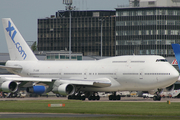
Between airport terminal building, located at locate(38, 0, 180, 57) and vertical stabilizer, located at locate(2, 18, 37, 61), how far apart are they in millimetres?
97933

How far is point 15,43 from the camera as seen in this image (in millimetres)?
72938

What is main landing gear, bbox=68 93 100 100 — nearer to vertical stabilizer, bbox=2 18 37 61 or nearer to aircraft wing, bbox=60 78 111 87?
aircraft wing, bbox=60 78 111 87

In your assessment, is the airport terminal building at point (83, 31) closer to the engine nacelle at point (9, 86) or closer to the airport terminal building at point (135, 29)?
the airport terminal building at point (135, 29)

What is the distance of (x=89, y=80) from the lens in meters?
62.2

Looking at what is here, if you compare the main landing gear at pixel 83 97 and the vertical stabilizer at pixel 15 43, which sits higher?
the vertical stabilizer at pixel 15 43

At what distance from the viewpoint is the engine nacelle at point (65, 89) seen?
198 feet

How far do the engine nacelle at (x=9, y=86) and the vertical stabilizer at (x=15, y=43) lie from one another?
436 inches

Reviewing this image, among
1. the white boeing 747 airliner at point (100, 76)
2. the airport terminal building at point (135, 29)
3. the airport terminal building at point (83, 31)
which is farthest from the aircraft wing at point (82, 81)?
the airport terminal building at point (83, 31)

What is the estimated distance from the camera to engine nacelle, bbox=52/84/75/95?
198ft

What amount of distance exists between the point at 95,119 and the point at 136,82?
2914 cm

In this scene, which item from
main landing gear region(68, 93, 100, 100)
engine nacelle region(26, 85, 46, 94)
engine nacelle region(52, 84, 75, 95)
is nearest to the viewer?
engine nacelle region(52, 84, 75, 95)

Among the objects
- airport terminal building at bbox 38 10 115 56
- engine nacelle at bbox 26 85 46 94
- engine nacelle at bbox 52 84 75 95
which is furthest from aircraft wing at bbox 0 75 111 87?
airport terminal building at bbox 38 10 115 56

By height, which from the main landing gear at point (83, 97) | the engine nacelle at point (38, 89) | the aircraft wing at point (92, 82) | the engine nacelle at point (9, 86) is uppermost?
the aircraft wing at point (92, 82)

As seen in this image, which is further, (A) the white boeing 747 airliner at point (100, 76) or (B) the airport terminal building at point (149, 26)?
(B) the airport terminal building at point (149, 26)
